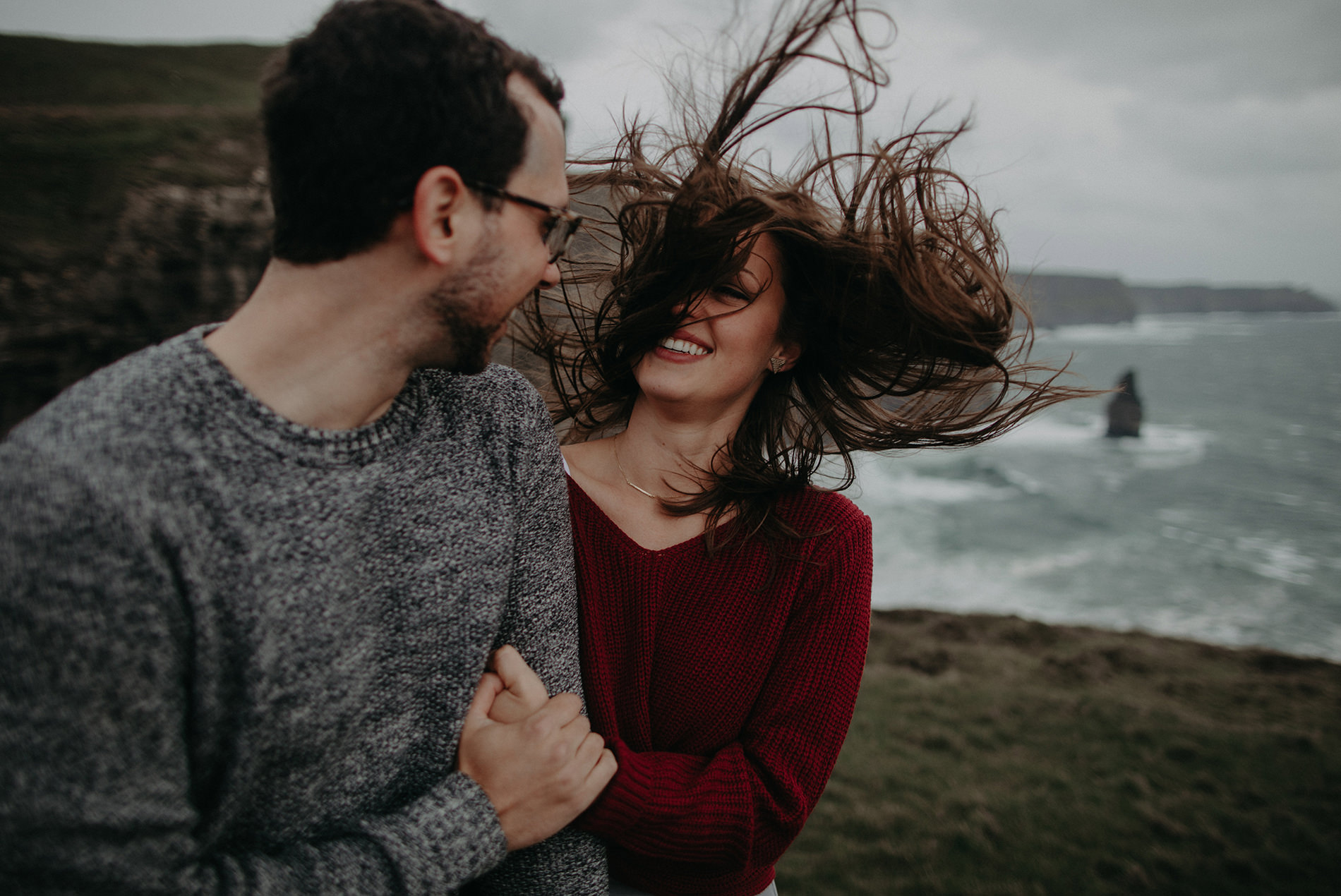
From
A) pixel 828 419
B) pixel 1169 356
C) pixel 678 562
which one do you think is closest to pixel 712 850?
pixel 678 562

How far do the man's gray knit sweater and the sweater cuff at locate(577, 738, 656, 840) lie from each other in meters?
0.08

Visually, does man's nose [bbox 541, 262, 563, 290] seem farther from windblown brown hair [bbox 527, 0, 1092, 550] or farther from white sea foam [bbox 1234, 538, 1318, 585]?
white sea foam [bbox 1234, 538, 1318, 585]

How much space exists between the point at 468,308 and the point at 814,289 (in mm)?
1346

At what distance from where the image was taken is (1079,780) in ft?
31.7

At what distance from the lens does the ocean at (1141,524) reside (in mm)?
31797

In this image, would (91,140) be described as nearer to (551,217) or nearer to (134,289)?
(134,289)

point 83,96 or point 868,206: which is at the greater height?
point 83,96

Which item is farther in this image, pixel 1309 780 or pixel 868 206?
pixel 1309 780

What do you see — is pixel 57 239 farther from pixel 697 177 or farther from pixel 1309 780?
pixel 1309 780

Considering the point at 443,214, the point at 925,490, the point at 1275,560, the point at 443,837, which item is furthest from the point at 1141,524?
the point at 443,214

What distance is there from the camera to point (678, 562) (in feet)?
7.28

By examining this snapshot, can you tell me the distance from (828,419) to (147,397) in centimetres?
199

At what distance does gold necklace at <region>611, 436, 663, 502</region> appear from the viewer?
2.40 metres

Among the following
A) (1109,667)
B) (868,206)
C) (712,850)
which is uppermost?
(868,206)
